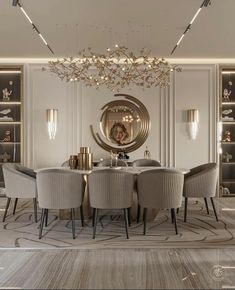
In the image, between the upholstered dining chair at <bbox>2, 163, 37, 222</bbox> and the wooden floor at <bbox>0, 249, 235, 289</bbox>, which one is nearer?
the wooden floor at <bbox>0, 249, 235, 289</bbox>

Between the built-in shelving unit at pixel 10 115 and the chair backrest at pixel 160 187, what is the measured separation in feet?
13.5

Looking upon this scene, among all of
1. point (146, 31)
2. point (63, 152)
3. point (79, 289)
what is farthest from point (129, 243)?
point (63, 152)

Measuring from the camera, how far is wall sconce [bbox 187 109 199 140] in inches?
311

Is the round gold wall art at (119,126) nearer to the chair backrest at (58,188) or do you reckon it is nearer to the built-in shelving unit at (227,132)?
the built-in shelving unit at (227,132)

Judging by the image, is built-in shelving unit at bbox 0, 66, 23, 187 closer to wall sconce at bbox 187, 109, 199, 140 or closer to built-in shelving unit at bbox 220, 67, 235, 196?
wall sconce at bbox 187, 109, 199, 140

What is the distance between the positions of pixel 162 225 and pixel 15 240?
6.64ft

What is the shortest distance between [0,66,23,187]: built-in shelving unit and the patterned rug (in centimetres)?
227

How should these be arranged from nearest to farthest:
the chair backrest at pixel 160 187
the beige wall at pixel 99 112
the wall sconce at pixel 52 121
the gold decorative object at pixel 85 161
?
the chair backrest at pixel 160 187
the gold decorative object at pixel 85 161
the wall sconce at pixel 52 121
the beige wall at pixel 99 112

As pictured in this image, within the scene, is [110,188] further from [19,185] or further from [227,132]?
[227,132]

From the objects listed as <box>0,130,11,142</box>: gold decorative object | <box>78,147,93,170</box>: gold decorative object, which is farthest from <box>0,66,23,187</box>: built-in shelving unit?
<box>78,147,93,170</box>: gold decorative object

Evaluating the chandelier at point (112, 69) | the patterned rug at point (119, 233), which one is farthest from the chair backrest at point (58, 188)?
the chandelier at point (112, 69)

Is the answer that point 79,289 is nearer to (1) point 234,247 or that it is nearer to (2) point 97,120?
(1) point 234,247

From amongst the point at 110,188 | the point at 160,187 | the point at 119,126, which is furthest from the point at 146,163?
the point at 110,188

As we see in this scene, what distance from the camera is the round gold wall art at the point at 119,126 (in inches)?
317
